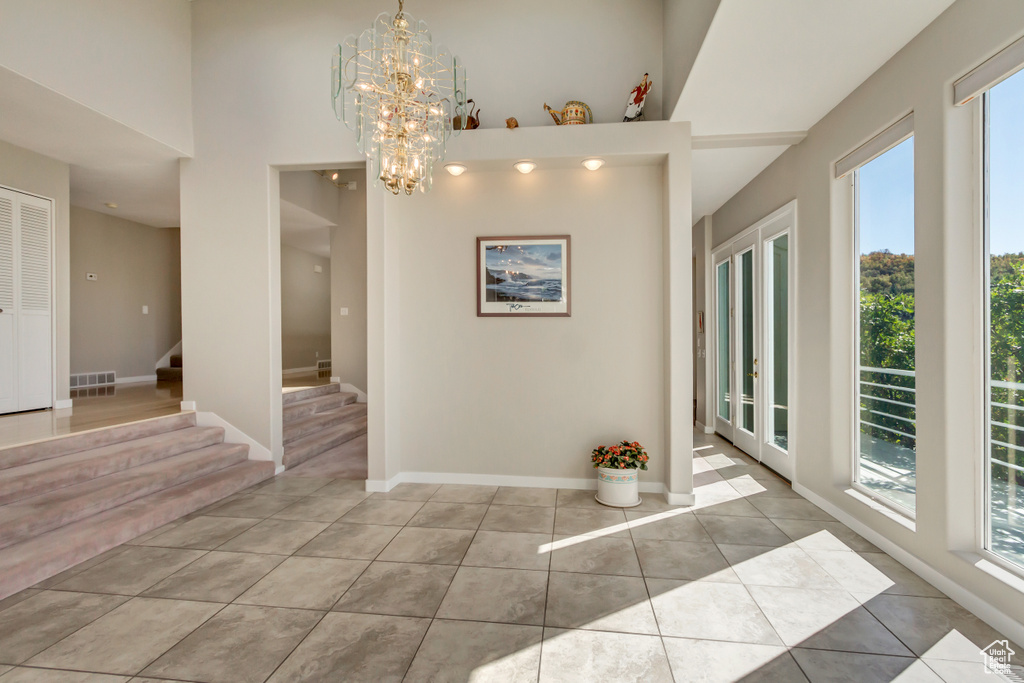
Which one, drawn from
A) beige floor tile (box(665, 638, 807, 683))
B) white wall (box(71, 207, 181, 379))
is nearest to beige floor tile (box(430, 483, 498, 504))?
beige floor tile (box(665, 638, 807, 683))

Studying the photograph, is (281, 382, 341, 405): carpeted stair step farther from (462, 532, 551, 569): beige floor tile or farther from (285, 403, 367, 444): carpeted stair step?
(462, 532, 551, 569): beige floor tile

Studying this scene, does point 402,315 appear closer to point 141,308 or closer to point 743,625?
point 743,625

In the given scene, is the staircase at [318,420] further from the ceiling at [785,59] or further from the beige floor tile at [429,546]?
the ceiling at [785,59]

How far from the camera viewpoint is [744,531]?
2910 millimetres

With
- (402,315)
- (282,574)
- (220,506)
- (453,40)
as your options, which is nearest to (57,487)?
(220,506)

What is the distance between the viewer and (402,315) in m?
3.95

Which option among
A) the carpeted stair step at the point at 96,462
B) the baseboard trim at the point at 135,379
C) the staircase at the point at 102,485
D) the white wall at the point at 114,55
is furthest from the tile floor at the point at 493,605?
the baseboard trim at the point at 135,379

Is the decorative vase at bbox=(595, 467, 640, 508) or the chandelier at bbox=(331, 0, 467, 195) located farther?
the decorative vase at bbox=(595, 467, 640, 508)

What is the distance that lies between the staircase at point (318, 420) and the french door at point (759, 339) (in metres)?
4.56

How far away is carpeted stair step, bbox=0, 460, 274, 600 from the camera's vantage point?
90.6 inches

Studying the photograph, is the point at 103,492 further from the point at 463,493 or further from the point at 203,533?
the point at 463,493

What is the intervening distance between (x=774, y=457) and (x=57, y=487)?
5.55m

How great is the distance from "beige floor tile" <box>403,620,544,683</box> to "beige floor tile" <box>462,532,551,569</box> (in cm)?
54

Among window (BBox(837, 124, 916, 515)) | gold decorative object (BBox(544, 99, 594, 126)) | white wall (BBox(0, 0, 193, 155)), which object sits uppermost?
white wall (BBox(0, 0, 193, 155))
